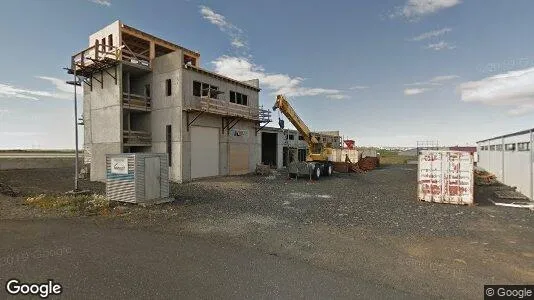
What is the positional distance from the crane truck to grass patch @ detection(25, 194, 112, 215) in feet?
47.3

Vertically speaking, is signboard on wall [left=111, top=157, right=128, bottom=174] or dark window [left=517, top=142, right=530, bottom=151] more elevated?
dark window [left=517, top=142, right=530, bottom=151]

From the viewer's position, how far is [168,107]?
22109 mm

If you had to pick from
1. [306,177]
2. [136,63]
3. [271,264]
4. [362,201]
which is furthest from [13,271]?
[306,177]

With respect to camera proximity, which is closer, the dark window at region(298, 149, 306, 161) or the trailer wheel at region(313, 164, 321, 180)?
the trailer wheel at region(313, 164, 321, 180)

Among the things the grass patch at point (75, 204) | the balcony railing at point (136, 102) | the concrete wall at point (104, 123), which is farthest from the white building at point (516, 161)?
the concrete wall at point (104, 123)

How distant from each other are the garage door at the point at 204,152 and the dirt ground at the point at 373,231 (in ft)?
24.3

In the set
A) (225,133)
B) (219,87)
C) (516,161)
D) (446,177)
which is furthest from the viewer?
(225,133)

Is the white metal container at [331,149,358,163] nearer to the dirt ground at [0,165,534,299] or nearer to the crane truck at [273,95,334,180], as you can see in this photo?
the crane truck at [273,95,334,180]

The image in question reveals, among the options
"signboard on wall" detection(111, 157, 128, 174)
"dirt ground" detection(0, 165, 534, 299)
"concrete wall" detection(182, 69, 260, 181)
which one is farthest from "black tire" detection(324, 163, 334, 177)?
"signboard on wall" detection(111, 157, 128, 174)

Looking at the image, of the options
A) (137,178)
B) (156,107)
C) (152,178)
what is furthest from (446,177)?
(156,107)

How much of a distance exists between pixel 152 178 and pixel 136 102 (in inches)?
476

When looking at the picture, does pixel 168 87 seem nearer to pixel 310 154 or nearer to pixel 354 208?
pixel 310 154

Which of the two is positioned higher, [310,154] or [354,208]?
[310,154]

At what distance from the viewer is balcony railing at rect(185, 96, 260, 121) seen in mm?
22188
